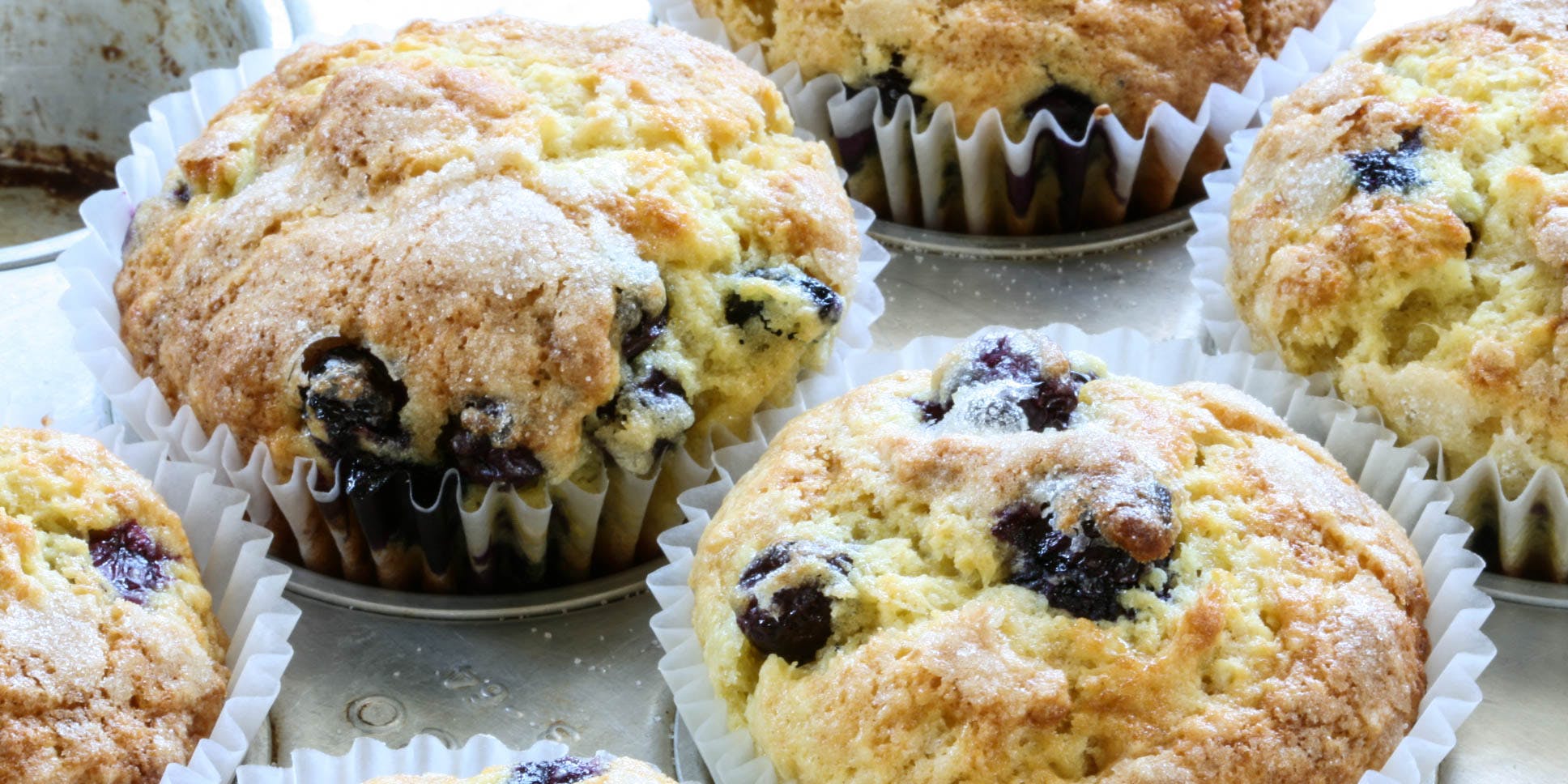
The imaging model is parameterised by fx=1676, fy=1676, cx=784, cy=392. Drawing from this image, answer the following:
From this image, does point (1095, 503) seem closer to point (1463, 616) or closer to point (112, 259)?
point (1463, 616)

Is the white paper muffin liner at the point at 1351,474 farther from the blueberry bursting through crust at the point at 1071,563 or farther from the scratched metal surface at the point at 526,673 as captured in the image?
the blueberry bursting through crust at the point at 1071,563

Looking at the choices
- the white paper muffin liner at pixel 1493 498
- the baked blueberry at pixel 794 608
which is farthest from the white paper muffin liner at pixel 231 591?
the white paper muffin liner at pixel 1493 498

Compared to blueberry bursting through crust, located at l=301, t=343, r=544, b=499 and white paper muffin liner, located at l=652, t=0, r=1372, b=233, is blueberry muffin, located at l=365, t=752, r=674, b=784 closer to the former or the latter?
blueberry bursting through crust, located at l=301, t=343, r=544, b=499

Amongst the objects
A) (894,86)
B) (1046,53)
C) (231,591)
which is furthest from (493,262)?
(1046,53)

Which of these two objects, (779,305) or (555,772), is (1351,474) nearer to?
(779,305)

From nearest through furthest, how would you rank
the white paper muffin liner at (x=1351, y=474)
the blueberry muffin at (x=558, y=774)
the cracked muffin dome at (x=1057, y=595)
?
the blueberry muffin at (x=558, y=774), the cracked muffin dome at (x=1057, y=595), the white paper muffin liner at (x=1351, y=474)
